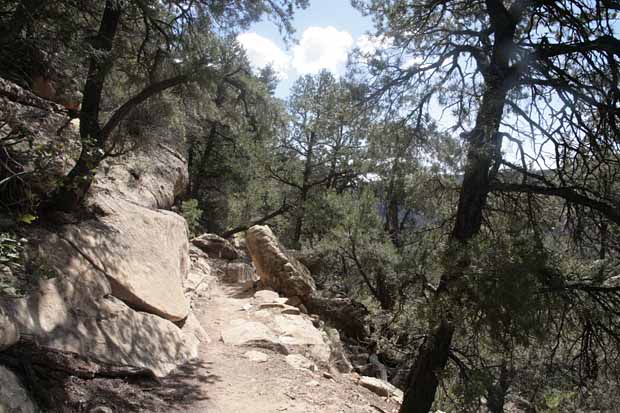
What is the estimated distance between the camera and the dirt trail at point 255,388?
5.00 m

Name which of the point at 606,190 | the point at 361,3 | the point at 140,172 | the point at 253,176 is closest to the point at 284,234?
the point at 253,176

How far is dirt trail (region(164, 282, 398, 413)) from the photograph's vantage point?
5000mm

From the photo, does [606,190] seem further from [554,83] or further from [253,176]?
[253,176]

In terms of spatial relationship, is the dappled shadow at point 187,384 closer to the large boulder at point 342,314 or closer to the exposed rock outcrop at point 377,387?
the exposed rock outcrop at point 377,387

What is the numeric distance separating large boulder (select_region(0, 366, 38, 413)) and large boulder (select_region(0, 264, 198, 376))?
3.08ft

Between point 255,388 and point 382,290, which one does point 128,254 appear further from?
point 382,290

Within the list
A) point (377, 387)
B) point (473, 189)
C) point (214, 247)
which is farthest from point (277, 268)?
point (473, 189)

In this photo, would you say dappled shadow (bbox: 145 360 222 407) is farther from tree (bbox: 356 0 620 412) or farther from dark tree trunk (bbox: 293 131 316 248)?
dark tree trunk (bbox: 293 131 316 248)

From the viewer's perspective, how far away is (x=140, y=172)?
10203mm

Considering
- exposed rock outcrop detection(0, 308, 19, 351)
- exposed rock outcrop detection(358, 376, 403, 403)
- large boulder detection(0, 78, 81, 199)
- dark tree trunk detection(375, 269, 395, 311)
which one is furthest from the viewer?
dark tree trunk detection(375, 269, 395, 311)

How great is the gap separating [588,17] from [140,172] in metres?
9.27

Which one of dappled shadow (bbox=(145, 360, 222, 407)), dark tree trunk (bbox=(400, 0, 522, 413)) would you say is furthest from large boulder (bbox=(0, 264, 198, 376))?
dark tree trunk (bbox=(400, 0, 522, 413))

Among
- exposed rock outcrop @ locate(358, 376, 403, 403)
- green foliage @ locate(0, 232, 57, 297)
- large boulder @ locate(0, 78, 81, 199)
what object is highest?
large boulder @ locate(0, 78, 81, 199)

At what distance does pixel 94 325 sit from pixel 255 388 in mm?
2257
